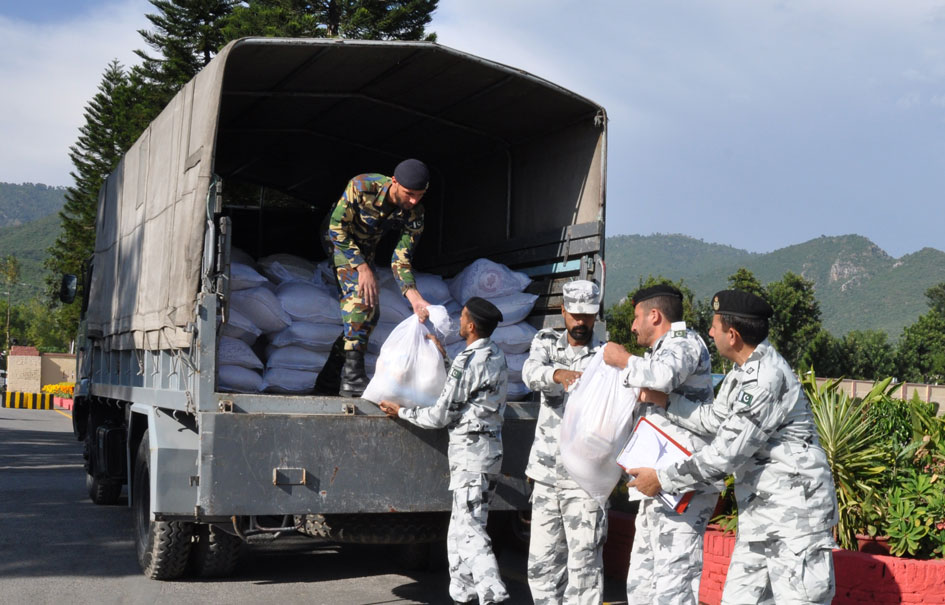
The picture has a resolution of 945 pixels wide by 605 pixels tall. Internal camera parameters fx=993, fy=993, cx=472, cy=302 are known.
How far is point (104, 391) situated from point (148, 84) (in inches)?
747

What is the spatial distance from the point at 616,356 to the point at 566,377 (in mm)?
561

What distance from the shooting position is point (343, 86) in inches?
254

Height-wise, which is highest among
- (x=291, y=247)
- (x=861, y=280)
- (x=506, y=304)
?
(x=861, y=280)

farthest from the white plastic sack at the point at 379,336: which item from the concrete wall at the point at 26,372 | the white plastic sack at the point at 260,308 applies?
the concrete wall at the point at 26,372

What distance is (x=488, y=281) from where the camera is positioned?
630 cm

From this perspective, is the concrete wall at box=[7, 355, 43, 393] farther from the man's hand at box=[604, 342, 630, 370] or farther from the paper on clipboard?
the paper on clipboard

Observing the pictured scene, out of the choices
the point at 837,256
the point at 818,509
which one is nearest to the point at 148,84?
the point at 818,509

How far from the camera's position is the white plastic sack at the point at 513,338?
6.07 meters

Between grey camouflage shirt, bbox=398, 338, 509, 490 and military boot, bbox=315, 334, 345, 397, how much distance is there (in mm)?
1007

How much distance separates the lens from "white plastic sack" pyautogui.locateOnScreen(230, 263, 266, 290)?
559 cm

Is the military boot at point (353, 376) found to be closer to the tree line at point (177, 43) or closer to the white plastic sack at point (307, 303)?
the white plastic sack at point (307, 303)

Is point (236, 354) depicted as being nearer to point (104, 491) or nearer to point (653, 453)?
point (653, 453)

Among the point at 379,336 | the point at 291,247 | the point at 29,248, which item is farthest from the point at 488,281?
the point at 29,248

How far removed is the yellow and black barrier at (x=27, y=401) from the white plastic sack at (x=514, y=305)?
3357 cm
